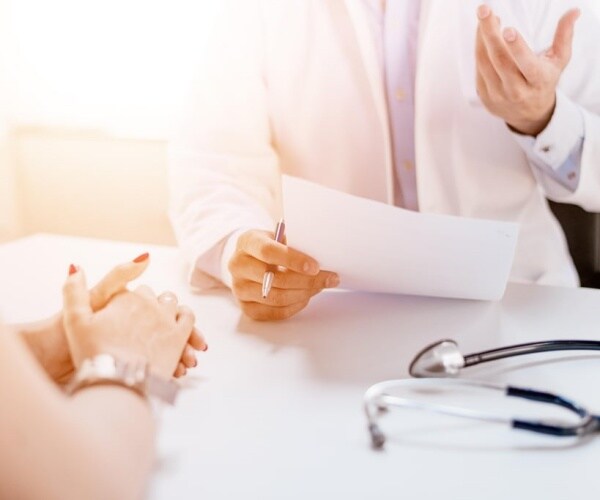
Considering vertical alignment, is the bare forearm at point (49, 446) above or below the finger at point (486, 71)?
below

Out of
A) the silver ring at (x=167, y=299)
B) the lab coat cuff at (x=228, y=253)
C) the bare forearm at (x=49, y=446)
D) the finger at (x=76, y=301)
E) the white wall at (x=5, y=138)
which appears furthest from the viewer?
the white wall at (x=5, y=138)

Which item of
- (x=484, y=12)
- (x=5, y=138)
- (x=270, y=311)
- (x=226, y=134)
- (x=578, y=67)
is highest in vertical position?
(x=484, y=12)

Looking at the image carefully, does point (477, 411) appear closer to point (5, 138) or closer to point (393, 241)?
point (393, 241)

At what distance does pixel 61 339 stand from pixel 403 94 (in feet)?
2.33

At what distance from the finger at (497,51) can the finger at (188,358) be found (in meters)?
0.50

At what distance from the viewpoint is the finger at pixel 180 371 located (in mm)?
695

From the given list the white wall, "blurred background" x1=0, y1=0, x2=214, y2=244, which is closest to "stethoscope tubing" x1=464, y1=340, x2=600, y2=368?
"blurred background" x1=0, y1=0, x2=214, y2=244

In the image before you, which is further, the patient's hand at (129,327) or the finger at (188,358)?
the finger at (188,358)

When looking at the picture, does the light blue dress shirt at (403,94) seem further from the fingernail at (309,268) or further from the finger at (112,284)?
the finger at (112,284)

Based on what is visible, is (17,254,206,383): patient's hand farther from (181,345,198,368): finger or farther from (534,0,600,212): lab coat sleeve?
(534,0,600,212): lab coat sleeve

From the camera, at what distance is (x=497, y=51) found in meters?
0.90

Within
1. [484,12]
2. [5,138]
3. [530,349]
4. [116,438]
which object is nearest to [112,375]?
[116,438]

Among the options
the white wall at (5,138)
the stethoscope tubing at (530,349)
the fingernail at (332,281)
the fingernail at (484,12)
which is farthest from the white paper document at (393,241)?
the white wall at (5,138)

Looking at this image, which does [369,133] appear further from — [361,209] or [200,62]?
[361,209]
